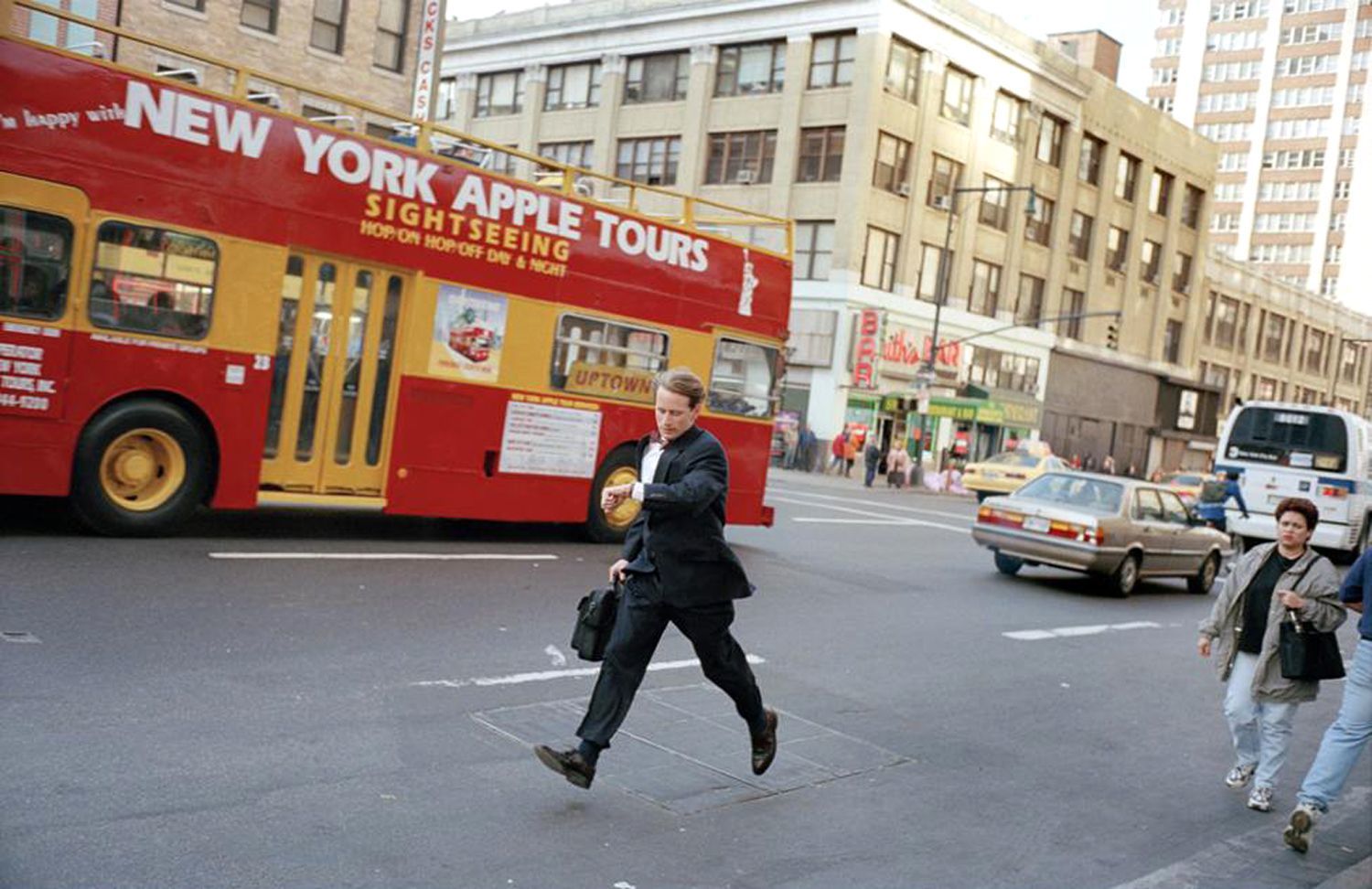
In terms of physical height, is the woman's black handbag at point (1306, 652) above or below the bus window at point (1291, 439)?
below

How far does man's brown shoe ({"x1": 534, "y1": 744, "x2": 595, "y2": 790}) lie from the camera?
5.41 m

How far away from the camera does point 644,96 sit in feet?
166

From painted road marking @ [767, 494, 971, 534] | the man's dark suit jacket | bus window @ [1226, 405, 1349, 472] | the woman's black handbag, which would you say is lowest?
painted road marking @ [767, 494, 971, 534]

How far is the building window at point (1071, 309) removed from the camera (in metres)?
56.1

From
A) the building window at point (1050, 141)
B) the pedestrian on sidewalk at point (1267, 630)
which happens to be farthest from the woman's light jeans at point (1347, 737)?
the building window at point (1050, 141)

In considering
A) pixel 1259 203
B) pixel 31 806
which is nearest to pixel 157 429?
pixel 31 806

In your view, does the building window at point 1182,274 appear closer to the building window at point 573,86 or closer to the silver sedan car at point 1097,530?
the building window at point 573,86

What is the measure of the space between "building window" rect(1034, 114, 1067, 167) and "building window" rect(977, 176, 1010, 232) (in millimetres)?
2973

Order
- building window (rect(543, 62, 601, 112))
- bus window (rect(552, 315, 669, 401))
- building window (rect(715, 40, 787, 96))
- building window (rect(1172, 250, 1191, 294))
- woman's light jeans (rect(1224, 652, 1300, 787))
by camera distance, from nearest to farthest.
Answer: woman's light jeans (rect(1224, 652, 1300, 787))
bus window (rect(552, 315, 669, 401))
building window (rect(715, 40, 787, 96))
building window (rect(543, 62, 601, 112))
building window (rect(1172, 250, 1191, 294))

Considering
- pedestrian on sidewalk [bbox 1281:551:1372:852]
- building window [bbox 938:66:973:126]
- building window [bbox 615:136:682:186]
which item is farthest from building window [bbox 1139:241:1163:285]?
pedestrian on sidewalk [bbox 1281:551:1372:852]

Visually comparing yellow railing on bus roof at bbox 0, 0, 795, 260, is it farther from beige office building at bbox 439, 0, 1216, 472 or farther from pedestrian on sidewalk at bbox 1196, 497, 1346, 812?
beige office building at bbox 439, 0, 1216, 472

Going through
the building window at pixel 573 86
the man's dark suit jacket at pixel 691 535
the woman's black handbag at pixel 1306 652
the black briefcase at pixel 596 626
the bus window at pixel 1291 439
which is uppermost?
the building window at pixel 573 86

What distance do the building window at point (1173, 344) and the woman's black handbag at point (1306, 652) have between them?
62782mm

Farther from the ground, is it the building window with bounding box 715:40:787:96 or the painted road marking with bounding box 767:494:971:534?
the building window with bounding box 715:40:787:96
